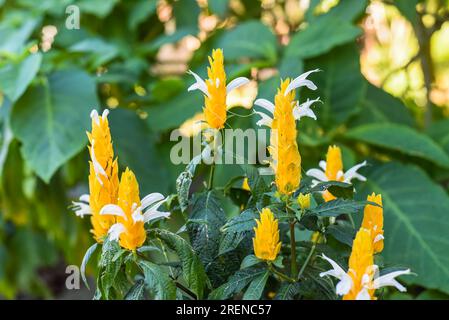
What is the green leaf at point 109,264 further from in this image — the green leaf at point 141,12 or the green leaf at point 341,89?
the green leaf at point 141,12

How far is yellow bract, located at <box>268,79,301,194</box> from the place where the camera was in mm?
685

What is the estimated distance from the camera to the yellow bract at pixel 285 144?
69 centimetres

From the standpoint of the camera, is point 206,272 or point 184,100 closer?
point 206,272

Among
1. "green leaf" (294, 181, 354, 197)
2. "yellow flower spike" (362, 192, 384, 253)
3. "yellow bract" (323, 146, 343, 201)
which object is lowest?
"yellow flower spike" (362, 192, 384, 253)

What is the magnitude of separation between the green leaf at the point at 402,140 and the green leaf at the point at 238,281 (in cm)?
71

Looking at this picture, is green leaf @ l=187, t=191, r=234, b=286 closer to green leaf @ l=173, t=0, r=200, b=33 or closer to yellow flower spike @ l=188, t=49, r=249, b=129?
yellow flower spike @ l=188, t=49, r=249, b=129

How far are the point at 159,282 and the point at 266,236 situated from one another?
0.12m

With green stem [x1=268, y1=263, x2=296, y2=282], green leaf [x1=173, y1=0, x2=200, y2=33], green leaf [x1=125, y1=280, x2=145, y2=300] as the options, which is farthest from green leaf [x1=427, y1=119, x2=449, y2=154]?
green leaf [x1=125, y1=280, x2=145, y2=300]

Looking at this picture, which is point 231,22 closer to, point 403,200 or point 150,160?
point 150,160

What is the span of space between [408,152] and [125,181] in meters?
0.85

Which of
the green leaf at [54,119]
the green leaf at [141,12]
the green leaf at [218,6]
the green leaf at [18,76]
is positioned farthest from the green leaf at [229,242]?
the green leaf at [141,12]

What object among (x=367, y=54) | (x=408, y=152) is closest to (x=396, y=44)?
(x=367, y=54)

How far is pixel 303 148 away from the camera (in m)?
1.44

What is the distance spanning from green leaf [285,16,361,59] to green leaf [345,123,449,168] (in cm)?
19
